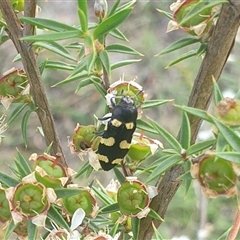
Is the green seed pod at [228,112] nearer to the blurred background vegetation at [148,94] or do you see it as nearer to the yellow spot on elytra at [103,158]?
the yellow spot on elytra at [103,158]

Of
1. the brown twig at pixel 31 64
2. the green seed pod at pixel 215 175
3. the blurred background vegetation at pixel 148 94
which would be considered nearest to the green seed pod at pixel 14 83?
the brown twig at pixel 31 64

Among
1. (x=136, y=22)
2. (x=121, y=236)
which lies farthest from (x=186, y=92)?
(x=121, y=236)

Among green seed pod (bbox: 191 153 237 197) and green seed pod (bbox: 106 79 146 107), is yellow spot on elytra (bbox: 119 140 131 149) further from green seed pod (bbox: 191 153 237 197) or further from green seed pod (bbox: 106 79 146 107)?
green seed pod (bbox: 191 153 237 197)

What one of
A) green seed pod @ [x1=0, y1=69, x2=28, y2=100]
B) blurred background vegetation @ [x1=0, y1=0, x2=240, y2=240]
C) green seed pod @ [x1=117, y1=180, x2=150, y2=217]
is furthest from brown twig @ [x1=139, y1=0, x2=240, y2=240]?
blurred background vegetation @ [x1=0, y1=0, x2=240, y2=240]

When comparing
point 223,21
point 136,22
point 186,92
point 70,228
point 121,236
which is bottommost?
point 186,92

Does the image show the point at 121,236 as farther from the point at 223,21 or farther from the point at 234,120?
the point at 223,21

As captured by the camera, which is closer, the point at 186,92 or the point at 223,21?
the point at 223,21

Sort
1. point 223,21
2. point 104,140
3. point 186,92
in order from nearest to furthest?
point 223,21 < point 104,140 < point 186,92
